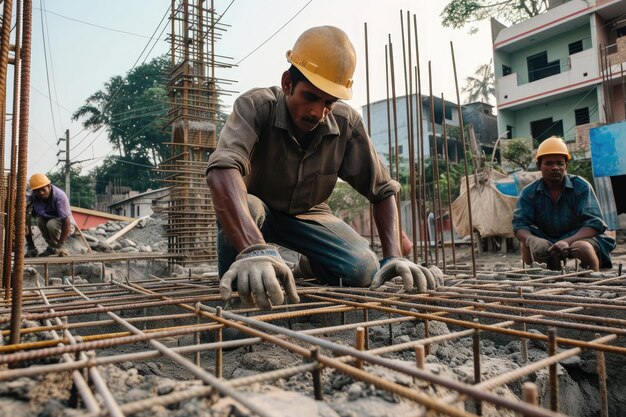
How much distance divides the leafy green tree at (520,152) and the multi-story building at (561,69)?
1321 mm

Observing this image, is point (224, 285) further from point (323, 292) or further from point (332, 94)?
point (332, 94)

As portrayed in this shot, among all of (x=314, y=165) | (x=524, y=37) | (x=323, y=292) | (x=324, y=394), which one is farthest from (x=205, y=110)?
(x=524, y=37)

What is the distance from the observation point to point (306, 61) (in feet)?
7.00

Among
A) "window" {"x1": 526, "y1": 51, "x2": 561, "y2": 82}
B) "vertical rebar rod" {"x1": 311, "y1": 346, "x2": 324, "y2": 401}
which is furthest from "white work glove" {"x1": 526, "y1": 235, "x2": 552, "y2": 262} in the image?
"window" {"x1": 526, "y1": 51, "x2": 561, "y2": 82}

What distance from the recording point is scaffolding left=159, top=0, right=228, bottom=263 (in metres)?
8.33

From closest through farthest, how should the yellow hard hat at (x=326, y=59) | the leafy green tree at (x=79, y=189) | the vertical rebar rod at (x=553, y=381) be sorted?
the vertical rebar rod at (x=553, y=381), the yellow hard hat at (x=326, y=59), the leafy green tree at (x=79, y=189)

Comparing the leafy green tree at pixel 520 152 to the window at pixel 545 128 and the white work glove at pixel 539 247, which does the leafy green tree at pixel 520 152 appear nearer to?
the window at pixel 545 128

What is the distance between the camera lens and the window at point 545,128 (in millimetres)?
15086

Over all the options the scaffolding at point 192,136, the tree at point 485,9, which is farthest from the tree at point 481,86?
the scaffolding at point 192,136

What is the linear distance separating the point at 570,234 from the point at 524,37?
44.9 ft

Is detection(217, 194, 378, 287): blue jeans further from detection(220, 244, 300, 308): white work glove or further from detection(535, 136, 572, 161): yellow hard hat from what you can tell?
detection(535, 136, 572, 161): yellow hard hat

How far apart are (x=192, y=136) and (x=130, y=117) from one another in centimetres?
2653


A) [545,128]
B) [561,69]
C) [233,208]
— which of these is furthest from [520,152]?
[233,208]

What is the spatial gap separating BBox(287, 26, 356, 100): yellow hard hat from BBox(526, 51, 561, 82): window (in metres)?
15.7
